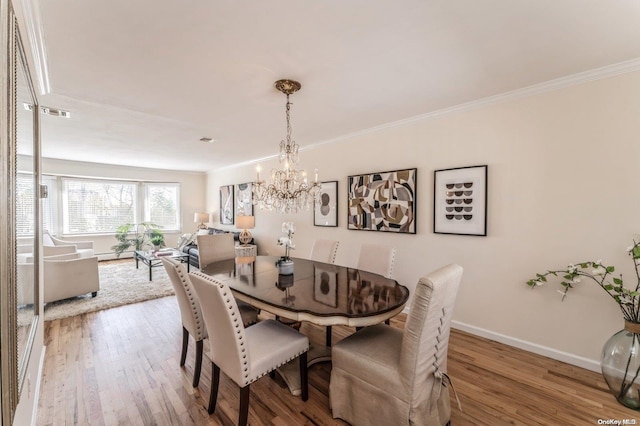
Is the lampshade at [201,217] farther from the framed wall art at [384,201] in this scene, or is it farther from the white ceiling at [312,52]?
the framed wall art at [384,201]

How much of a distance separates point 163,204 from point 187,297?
6.71 meters

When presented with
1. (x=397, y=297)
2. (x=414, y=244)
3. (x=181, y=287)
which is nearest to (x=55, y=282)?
(x=181, y=287)

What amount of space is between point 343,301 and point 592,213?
Result: 7.50 feet

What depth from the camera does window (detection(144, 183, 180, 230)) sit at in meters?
7.57

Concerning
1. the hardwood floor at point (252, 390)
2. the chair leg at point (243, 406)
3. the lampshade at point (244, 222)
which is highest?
the lampshade at point (244, 222)

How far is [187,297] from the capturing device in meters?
2.12

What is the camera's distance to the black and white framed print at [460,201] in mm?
2850

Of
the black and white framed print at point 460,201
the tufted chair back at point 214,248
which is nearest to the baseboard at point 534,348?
the black and white framed print at point 460,201

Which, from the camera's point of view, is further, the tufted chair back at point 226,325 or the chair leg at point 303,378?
the chair leg at point 303,378

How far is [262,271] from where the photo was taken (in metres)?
2.72

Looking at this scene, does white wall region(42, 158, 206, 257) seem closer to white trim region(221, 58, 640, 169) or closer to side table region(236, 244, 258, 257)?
side table region(236, 244, 258, 257)

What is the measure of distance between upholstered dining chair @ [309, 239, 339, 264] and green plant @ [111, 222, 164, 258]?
5.39 meters

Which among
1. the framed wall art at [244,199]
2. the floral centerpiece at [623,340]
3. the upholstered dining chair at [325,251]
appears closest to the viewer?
the floral centerpiece at [623,340]

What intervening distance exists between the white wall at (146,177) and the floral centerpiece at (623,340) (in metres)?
8.43
